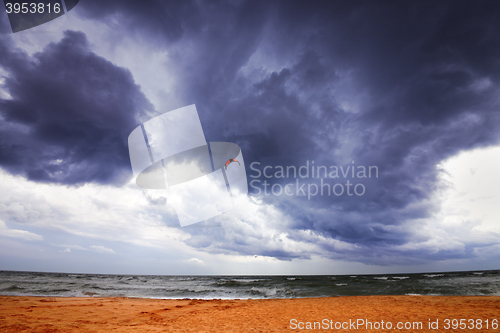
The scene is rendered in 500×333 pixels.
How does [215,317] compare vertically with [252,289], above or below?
above

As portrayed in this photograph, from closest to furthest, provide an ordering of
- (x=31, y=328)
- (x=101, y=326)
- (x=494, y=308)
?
(x=31, y=328) → (x=101, y=326) → (x=494, y=308)

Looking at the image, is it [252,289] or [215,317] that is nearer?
[215,317]

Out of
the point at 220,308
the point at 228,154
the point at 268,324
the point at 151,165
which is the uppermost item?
A: the point at 228,154

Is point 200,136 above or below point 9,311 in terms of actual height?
above

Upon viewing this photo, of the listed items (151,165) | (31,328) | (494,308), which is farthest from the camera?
(151,165)

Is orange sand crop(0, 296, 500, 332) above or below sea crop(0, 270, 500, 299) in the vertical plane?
above

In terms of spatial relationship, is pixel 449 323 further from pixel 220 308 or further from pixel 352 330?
pixel 220 308

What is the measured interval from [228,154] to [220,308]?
8622 mm

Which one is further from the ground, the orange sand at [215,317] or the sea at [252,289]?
the orange sand at [215,317]

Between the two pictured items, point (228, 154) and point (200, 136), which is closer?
point (200, 136)

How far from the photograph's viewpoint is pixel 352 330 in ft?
25.2

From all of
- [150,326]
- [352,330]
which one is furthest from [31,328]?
[352,330]

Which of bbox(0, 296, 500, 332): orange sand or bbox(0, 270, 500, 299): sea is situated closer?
bbox(0, 296, 500, 332): orange sand

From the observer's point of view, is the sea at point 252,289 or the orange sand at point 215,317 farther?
the sea at point 252,289
